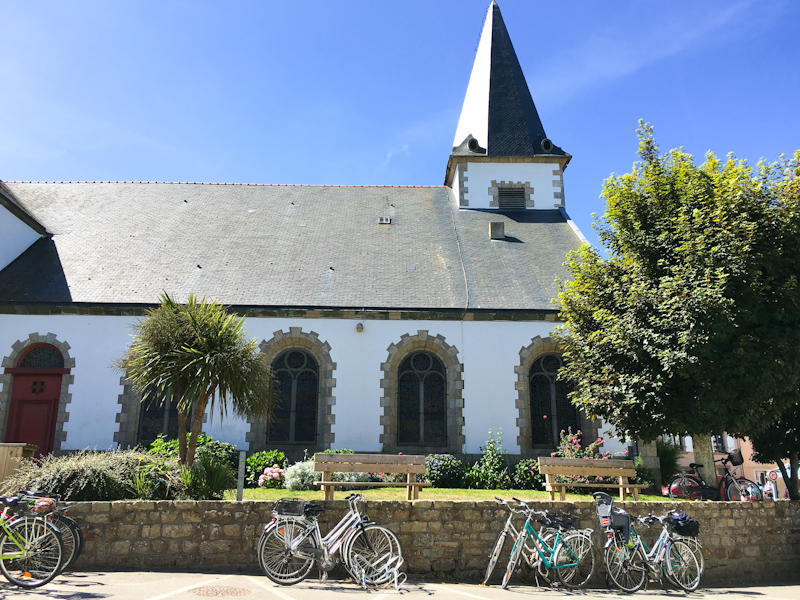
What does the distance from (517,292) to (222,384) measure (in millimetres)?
7661

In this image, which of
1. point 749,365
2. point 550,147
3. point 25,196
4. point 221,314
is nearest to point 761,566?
point 749,365

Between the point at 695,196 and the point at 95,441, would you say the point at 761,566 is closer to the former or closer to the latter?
the point at 695,196

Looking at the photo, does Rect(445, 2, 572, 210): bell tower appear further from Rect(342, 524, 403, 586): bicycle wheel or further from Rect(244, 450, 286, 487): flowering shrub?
Rect(342, 524, 403, 586): bicycle wheel

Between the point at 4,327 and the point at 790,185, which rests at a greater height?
the point at 790,185

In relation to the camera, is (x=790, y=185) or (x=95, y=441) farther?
(x=95, y=441)

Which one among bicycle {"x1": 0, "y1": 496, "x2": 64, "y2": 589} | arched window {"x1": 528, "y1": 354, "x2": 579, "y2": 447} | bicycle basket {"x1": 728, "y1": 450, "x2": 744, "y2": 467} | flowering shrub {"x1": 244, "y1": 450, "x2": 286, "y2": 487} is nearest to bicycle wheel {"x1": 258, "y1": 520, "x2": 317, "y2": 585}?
bicycle {"x1": 0, "y1": 496, "x2": 64, "y2": 589}

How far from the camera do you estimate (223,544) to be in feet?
23.8

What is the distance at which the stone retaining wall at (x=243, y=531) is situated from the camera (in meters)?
7.16

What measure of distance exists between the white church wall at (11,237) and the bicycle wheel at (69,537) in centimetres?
1061

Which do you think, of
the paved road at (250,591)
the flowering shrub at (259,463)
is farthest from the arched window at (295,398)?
the paved road at (250,591)

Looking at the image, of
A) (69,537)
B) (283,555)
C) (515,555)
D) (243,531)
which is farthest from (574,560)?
(69,537)

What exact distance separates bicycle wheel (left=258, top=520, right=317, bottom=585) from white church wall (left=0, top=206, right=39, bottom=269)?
1186cm

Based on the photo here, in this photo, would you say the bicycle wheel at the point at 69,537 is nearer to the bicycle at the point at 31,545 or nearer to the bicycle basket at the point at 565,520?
the bicycle at the point at 31,545

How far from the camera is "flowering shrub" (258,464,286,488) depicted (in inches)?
482
